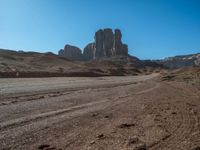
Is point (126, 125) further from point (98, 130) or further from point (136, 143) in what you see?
point (136, 143)

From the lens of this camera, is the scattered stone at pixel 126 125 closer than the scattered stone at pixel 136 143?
No

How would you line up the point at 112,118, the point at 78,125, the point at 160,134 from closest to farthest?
the point at 160,134 → the point at 78,125 → the point at 112,118

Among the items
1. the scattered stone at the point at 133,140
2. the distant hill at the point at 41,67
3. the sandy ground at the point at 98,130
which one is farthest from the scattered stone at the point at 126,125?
the distant hill at the point at 41,67

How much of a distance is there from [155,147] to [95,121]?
3.34 meters

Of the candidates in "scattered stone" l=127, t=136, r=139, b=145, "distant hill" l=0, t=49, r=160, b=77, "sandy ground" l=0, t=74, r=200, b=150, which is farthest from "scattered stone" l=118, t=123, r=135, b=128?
"distant hill" l=0, t=49, r=160, b=77

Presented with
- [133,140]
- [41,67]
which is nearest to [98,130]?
[133,140]

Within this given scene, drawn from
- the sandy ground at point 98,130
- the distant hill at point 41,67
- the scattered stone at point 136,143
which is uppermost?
the distant hill at point 41,67

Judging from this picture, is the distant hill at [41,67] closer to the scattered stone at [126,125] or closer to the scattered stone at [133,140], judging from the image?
the scattered stone at [126,125]

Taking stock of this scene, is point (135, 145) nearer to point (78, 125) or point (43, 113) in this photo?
point (78, 125)

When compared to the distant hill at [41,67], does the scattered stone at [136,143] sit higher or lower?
lower

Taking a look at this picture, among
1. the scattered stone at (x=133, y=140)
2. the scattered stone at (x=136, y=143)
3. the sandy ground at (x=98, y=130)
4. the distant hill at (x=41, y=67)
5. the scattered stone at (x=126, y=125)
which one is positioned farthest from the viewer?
the distant hill at (x=41, y=67)

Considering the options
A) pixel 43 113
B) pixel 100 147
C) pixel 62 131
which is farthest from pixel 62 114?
pixel 100 147

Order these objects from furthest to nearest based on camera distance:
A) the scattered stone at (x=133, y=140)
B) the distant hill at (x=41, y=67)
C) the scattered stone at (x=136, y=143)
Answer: the distant hill at (x=41, y=67) → the scattered stone at (x=133, y=140) → the scattered stone at (x=136, y=143)

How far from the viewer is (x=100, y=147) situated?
20.4ft
